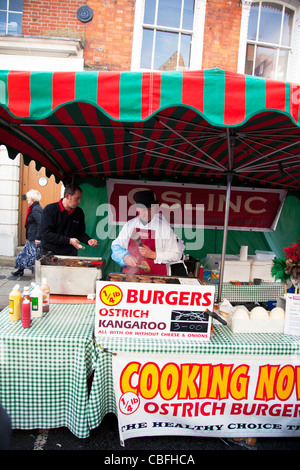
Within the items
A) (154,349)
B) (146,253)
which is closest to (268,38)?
(146,253)

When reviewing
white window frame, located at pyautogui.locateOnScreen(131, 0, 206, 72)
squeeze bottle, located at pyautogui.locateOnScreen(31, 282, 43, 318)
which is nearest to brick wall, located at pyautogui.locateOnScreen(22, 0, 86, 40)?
white window frame, located at pyautogui.locateOnScreen(131, 0, 206, 72)

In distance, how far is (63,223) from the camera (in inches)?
153

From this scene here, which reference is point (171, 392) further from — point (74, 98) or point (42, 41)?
A: point (42, 41)

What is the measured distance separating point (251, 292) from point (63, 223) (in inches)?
112

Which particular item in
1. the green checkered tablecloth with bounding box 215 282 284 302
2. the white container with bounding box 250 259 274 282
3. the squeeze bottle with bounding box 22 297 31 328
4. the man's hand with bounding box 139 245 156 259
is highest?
the man's hand with bounding box 139 245 156 259

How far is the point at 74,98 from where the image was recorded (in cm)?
184

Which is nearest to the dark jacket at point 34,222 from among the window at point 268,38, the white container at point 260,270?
the white container at point 260,270

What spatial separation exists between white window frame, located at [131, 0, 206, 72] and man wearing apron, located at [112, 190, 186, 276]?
4.88m

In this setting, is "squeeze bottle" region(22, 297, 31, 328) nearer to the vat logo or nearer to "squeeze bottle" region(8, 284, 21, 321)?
"squeeze bottle" region(8, 284, 21, 321)

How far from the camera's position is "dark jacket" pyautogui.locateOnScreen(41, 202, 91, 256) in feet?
11.9

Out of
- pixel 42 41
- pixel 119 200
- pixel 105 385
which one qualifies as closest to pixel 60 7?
pixel 42 41

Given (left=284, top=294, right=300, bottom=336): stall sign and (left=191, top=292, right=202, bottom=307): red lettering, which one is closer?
(left=191, top=292, right=202, bottom=307): red lettering

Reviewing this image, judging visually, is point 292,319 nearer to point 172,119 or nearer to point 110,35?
point 172,119
